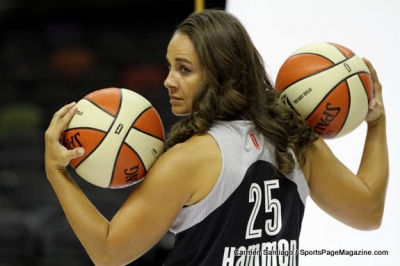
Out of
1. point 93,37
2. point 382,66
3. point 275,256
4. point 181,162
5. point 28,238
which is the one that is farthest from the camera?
point 93,37

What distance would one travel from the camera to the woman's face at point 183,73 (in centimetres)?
167

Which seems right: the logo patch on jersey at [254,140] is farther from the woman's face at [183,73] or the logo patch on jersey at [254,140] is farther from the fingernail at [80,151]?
the fingernail at [80,151]

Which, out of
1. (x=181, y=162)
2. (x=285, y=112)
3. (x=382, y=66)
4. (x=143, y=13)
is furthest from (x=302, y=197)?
(x=143, y=13)

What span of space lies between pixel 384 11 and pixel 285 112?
1.32m

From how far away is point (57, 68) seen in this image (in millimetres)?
5633

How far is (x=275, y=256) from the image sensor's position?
1.67m

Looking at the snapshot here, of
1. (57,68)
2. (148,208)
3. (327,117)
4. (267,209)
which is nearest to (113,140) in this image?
(148,208)

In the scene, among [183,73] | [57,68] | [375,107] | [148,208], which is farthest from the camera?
[57,68]

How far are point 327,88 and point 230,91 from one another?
12.4 inches

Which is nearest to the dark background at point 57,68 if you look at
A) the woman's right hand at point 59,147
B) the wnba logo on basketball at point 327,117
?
the wnba logo on basketball at point 327,117

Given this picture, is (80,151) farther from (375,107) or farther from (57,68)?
(57,68)

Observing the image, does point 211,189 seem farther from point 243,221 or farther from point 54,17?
point 54,17

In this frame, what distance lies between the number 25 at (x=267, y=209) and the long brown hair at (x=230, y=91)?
0.06 meters

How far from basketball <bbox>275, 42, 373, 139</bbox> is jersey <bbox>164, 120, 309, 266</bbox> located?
0.69 feet
